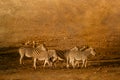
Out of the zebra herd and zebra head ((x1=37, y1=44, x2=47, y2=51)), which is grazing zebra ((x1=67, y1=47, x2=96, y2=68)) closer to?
the zebra herd

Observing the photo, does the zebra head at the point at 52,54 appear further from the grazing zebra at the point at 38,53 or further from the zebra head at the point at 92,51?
the zebra head at the point at 92,51

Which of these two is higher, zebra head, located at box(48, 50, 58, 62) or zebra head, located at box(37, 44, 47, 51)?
zebra head, located at box(37, 44, 47, 51)

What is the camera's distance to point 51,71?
1.94 m

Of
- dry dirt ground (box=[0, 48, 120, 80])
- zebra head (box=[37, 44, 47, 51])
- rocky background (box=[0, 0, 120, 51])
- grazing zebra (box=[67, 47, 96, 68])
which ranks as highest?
rocky background (box=[0, 0, 120, 51])

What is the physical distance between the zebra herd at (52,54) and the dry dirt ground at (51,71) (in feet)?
0.10

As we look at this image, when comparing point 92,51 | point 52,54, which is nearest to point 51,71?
point 52,54

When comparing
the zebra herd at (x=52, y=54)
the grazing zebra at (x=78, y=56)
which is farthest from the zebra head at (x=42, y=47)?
the grazing zebra at (x=78, y=56)

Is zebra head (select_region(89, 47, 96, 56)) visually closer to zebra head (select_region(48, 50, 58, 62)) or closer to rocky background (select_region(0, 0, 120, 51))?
rocky background (select_region(0, 0, 120, 51))

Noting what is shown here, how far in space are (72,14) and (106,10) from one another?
0.72 feet

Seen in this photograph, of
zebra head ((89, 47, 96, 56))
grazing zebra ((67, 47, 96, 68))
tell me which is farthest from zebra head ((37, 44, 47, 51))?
zebra head ((89, 47, 96, 56))

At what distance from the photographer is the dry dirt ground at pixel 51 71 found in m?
1.92

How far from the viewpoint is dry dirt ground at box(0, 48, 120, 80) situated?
1.92m

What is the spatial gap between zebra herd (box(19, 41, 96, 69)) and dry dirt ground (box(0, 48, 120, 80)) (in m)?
0.03

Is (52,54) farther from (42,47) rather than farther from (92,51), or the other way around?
(92,51)
